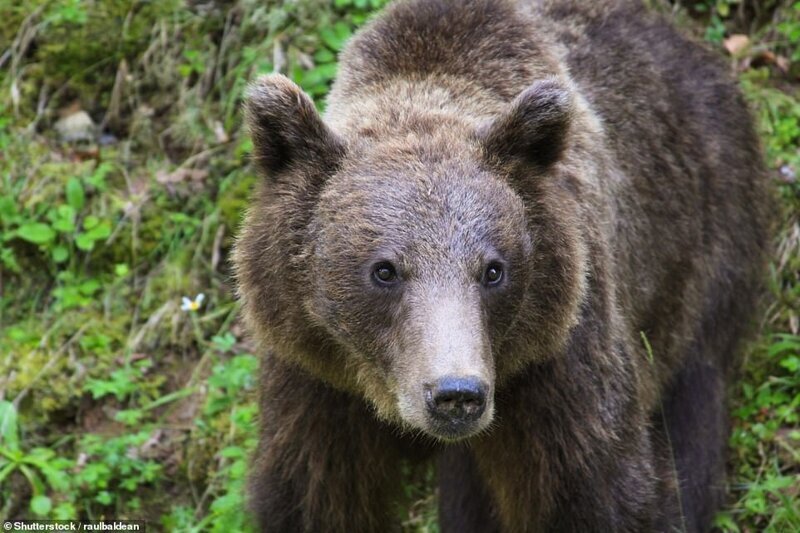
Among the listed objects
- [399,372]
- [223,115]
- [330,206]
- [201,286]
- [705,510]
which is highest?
[330,206]

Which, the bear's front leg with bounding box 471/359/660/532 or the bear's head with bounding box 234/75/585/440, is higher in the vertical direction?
the bear's head with bounding box 234/75/585/440

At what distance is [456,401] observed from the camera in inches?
174

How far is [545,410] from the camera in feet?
17.6

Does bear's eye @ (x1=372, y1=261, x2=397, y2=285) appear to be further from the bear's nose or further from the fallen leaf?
the fallen leaf

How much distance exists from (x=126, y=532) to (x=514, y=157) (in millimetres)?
3474

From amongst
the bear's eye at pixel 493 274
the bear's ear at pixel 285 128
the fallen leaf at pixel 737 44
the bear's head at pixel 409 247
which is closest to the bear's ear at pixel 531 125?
the bear's head at pixel 409 247

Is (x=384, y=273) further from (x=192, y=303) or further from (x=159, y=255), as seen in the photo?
(x=159, y=255)

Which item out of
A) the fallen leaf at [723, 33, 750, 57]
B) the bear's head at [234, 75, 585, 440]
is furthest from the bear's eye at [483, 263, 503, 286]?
the fallen leaf at [723, 33, 750, 57]

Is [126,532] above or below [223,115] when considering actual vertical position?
below

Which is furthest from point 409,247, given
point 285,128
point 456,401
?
point 285,128

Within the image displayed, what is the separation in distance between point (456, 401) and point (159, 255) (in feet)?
15.4

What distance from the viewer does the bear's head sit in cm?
472

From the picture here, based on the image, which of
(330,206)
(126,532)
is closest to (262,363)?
(330,206)

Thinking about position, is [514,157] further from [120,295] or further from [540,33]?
[120,295]
